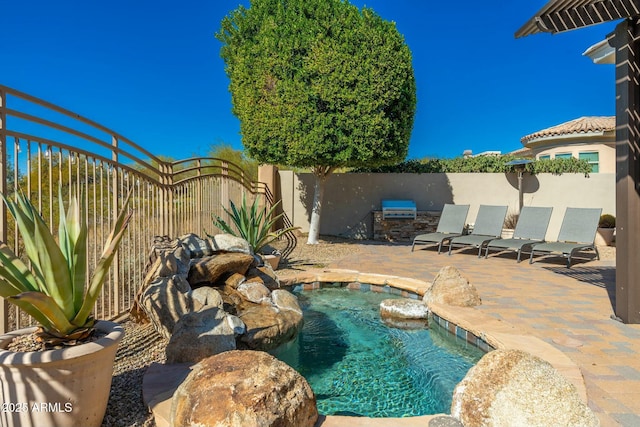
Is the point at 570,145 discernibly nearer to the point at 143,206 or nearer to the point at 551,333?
the point at 551,333

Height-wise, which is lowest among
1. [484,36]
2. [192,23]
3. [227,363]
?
[227,363]

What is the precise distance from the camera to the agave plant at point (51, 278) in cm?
195

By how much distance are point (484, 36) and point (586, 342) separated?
30966 millimetres

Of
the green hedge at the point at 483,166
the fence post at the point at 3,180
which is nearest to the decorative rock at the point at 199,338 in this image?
the fence post at the point at 3,180

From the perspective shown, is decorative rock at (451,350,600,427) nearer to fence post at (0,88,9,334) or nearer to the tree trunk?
fence post at (0,88,9,334)

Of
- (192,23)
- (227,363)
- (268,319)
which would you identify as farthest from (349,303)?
(192,23)

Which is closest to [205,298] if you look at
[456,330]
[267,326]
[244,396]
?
[267,326]

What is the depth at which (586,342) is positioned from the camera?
3.43 m

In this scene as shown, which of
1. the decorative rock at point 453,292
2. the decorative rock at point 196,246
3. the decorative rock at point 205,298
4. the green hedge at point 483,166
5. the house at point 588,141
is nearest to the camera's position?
the decorative rock at point 205,298

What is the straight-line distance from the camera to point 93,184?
3803 mm

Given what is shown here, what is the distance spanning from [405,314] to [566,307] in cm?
186

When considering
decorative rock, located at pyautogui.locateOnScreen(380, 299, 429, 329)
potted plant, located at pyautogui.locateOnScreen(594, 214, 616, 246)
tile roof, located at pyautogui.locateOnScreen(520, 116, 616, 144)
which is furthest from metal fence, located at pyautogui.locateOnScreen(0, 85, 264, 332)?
tile roof, located at pyautogui.locateOnScreen(520, 116, 616, 144)

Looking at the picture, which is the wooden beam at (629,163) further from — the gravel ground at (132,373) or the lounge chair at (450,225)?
the lounge chair at (450,225)

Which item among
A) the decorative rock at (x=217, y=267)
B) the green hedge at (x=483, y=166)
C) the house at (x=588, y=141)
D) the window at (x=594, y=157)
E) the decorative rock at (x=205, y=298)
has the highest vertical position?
the house at (x=588, y=141)
